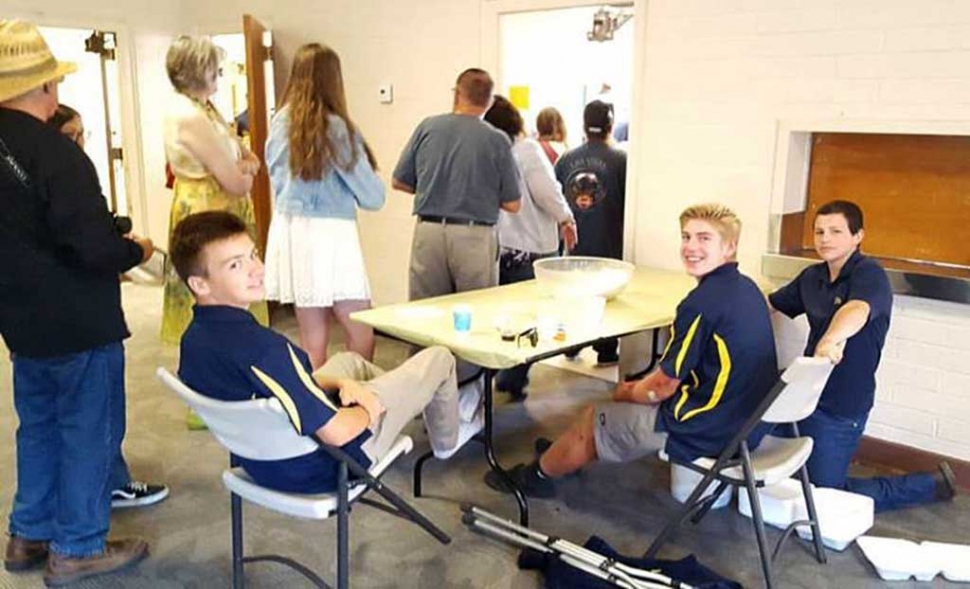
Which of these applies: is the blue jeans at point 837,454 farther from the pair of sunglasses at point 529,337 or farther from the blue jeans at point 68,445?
the blue jeans at point 68,445

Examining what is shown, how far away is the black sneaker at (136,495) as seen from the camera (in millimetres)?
2832

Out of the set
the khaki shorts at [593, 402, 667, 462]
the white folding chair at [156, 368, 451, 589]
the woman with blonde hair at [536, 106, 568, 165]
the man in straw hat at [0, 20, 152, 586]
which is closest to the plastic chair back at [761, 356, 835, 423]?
the khaki shorts at [593, 402, 667, 462]

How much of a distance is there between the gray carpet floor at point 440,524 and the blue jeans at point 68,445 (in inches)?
5.7

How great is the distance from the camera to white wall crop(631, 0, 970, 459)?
9.62 feet

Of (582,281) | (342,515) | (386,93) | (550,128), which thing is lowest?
(342,515)

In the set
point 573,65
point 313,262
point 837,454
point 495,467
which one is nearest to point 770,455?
point 837,454

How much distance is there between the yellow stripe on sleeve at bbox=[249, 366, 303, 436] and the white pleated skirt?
143 cm

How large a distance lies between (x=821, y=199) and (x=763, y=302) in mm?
1210

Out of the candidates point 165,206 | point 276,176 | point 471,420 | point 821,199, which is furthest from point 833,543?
point 165,206

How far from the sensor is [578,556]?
7.53 ft

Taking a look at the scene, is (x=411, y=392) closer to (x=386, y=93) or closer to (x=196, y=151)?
(x=196, y=151)

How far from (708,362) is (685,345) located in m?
0.08

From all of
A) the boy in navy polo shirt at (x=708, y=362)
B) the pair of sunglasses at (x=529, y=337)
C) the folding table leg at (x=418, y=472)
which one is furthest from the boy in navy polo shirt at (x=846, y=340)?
the folding table leg at (x=418, y=472)

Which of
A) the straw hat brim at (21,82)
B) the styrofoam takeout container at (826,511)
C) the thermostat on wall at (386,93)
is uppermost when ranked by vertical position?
the thermostat on wall at (386,93)
